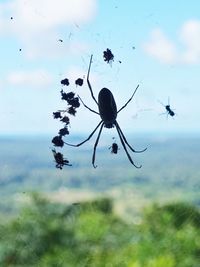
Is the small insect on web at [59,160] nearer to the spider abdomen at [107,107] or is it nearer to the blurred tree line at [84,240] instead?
the spider abdomen at [107,107]

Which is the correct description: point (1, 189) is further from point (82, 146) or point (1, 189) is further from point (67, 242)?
point (67, 242)

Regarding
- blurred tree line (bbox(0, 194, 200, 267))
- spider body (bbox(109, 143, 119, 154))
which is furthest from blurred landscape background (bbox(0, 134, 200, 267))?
spider body (bbox(109, 143, 119, 154))

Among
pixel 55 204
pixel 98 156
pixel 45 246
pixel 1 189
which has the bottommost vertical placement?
pixel 45 246

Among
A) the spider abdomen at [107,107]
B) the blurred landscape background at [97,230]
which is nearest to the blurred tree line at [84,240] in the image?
the blurred landscape background at [97,230]

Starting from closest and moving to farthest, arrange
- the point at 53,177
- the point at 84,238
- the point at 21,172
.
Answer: the point at 53,177 < the point at 21,172 < the point at 84,238

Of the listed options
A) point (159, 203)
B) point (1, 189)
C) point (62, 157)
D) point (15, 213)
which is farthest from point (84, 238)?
point (62, 157)

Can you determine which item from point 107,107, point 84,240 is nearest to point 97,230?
point 84,240

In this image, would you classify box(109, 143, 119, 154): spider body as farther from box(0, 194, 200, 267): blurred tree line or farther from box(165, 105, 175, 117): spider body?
box(0, 194, 200, 267): blurred tree line
